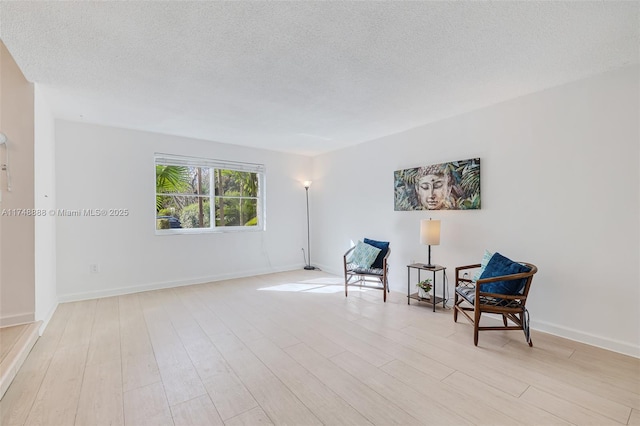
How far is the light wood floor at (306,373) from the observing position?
5.49ft

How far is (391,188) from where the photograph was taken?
4305 mm

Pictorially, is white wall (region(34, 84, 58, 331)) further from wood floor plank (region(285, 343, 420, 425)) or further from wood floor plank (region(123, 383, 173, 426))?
wood floor plank (region(285, 343, 420, 425))

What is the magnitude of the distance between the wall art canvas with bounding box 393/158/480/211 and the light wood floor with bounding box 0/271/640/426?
1.38m

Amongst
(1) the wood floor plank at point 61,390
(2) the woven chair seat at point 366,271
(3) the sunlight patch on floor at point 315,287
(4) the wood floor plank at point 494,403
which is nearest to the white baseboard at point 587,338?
(4) the wood floor plank at point 494,403

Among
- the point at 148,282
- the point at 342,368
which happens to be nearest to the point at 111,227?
the point at 148,282

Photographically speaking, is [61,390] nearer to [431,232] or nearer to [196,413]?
[196,413]

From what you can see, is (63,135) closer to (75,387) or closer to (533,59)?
(75,387)

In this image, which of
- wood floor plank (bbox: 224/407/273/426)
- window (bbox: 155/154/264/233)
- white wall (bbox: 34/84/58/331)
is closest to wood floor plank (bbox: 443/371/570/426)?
wood floor plank (bbox: 224/407/273/426)

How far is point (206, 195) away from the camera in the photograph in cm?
485

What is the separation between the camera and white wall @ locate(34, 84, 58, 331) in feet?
9.04

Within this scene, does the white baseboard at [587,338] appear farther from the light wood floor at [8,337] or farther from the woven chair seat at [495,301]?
the light wood floor at [8,337]

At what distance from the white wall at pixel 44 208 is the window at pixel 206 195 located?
121cm

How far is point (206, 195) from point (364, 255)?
289 cm

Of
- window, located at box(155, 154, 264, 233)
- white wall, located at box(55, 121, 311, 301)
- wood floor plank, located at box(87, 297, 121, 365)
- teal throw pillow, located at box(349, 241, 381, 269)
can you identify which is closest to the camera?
wood floor plank, located at box(87, 297, 121, 365)
